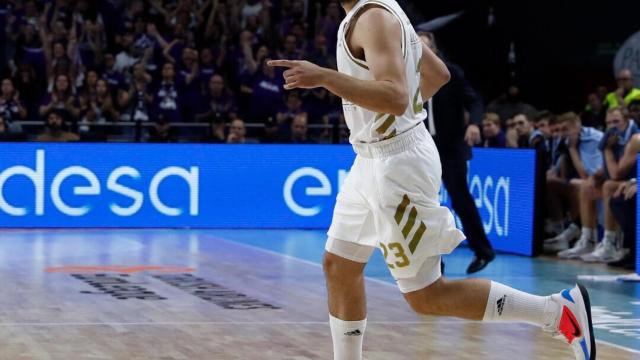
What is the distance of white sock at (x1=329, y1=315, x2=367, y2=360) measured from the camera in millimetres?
4871

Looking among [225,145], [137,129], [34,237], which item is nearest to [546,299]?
[34,237]

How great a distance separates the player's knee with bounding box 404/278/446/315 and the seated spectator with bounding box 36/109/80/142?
368 inches

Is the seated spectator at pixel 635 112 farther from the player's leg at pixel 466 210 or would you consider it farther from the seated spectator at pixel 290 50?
the seated spectator at pixel 290 50

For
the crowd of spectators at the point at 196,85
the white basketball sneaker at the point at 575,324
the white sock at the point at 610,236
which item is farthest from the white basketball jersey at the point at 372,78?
the crowd of spectators at the point at 196,85

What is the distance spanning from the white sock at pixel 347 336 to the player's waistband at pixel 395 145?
653 mm

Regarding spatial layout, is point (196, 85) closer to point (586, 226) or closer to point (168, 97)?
point (168, 97)

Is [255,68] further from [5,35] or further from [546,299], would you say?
[546,299]

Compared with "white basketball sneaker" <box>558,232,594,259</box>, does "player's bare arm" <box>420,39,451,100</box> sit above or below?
above

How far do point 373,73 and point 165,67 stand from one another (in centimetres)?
1117

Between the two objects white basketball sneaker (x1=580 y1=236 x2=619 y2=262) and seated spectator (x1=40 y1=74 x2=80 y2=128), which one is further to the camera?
seated spectator (x1=40 y1=74 x2=80 y2=128)

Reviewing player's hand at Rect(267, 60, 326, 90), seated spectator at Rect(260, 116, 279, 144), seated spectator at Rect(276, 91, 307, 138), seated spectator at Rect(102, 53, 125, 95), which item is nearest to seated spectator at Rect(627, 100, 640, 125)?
seated spectator at Rect(260, 116, 279, 144)

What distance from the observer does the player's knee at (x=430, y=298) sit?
4762mm

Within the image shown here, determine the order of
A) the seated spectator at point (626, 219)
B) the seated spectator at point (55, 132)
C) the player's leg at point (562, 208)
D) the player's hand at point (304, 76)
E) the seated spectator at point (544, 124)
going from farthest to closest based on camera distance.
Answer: the seated spectator at point (55, 132) < the seated spectator at point (544, 124) < the player's leg at point (562, 208) < the seated spectator at point (626, 219) < the player's hand at point (304, 76)

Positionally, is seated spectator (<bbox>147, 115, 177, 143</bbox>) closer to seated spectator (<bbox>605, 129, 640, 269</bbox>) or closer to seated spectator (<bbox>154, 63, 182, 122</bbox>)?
seated spectator (<bbox>154, 63, 182, 122</bbox>)
